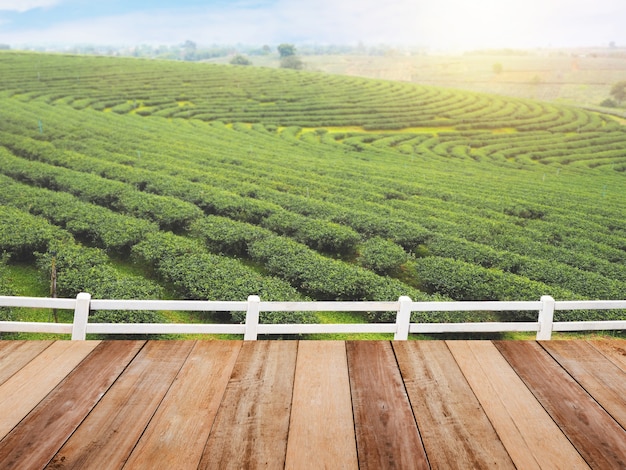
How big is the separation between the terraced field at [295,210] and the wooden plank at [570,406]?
3.74 meters

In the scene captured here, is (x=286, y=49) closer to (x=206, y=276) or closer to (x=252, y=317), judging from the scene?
(x=206, y=276)

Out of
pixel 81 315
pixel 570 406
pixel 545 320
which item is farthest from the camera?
pixel 545 320

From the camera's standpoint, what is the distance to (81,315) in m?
5.62

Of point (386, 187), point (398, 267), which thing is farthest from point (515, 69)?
point (398, 267)

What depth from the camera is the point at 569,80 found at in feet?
276

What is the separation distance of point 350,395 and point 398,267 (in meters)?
8.53

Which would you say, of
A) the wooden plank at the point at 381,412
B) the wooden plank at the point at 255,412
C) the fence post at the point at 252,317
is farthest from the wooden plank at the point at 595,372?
the fence post at the point at 252,317

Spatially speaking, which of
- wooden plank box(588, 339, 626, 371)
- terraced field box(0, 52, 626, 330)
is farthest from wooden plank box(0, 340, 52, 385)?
wooden plank box(588, 339, 626, 371)

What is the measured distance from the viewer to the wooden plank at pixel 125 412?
12.3 ft

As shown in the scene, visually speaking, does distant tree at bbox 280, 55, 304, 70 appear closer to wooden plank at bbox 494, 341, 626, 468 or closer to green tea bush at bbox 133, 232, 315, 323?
green tea bush at bbox 133, 232, 315, 323

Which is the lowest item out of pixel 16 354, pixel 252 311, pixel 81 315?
pixel 16 354

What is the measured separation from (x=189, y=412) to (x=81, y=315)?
2132mm

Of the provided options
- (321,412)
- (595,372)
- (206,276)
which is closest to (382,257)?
(206,276)

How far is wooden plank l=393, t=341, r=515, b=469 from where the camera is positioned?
3.89 m
